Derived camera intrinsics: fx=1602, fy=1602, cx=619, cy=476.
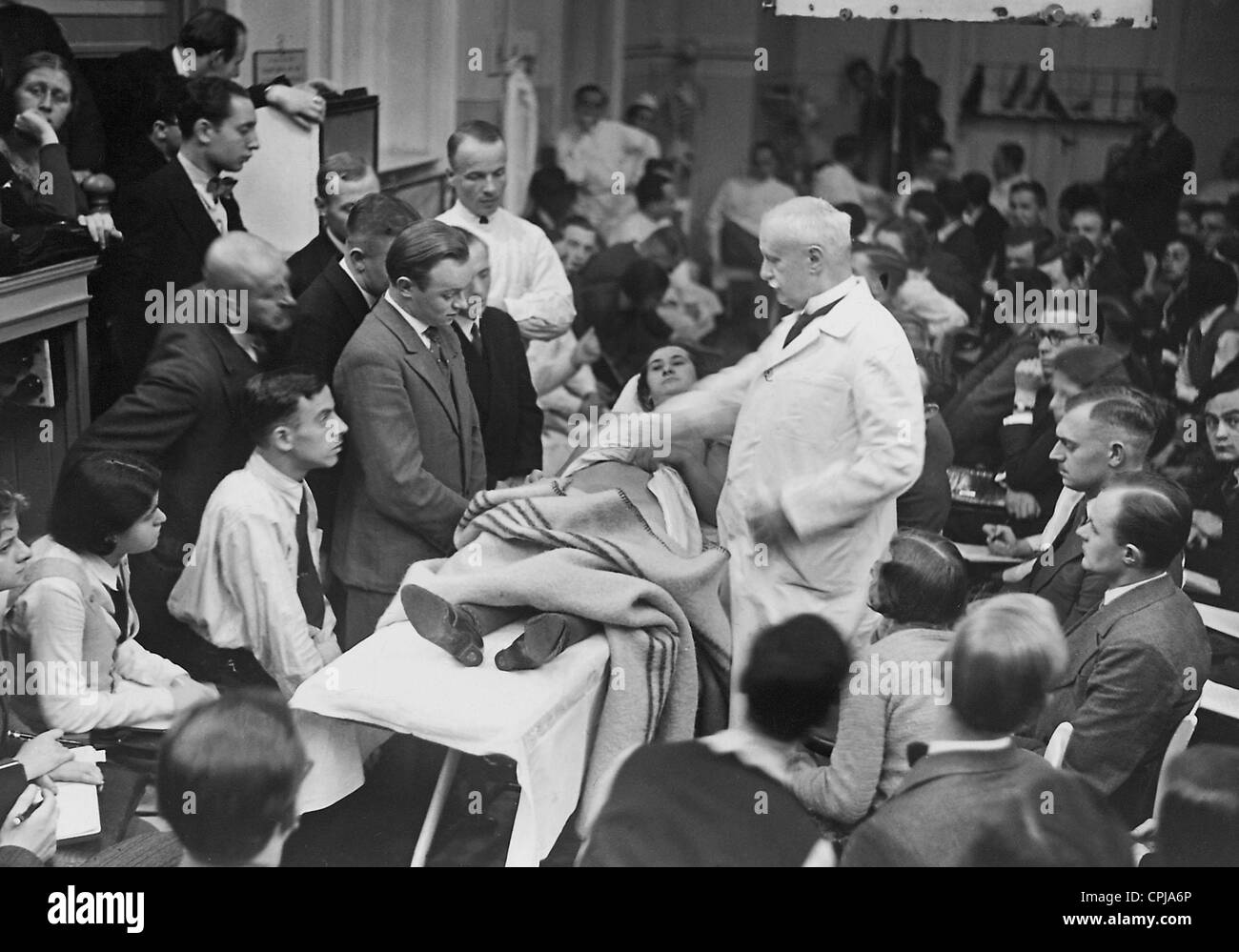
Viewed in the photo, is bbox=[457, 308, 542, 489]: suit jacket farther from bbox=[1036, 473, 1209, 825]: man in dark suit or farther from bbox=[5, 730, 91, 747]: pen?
bbox=[1036, 473, 1209, 825]: man in dark suit

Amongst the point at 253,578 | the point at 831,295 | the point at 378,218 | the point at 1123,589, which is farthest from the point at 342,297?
the point at 1123,589

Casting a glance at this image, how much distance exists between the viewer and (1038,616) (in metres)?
2.25

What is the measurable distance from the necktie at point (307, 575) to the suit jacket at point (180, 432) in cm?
15

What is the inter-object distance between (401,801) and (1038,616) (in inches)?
46.3

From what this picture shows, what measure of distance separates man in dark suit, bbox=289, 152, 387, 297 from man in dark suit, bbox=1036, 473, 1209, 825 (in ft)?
5.41

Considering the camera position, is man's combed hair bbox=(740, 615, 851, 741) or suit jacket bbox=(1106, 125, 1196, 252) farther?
suit jacket bbox=(1106, 125, 1196, 252)

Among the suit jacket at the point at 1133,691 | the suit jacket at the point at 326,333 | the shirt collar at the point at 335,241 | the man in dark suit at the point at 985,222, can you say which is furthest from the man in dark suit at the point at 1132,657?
the man in dark suit at the point at 985,222

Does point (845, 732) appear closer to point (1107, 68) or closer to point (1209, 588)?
point (1209, 588)

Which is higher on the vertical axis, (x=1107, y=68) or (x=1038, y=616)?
(x=1107, y=68)

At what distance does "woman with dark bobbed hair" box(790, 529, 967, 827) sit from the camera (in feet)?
8.32

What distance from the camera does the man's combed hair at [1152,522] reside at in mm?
2695

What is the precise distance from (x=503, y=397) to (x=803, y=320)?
0.80m

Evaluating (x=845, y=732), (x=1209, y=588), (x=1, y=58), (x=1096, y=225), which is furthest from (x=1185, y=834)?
(x=1096, y=225)

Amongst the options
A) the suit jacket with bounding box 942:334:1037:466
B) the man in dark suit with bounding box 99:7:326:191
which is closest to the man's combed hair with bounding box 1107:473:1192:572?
the suit jacket with bounding box 942:334:1037:466
